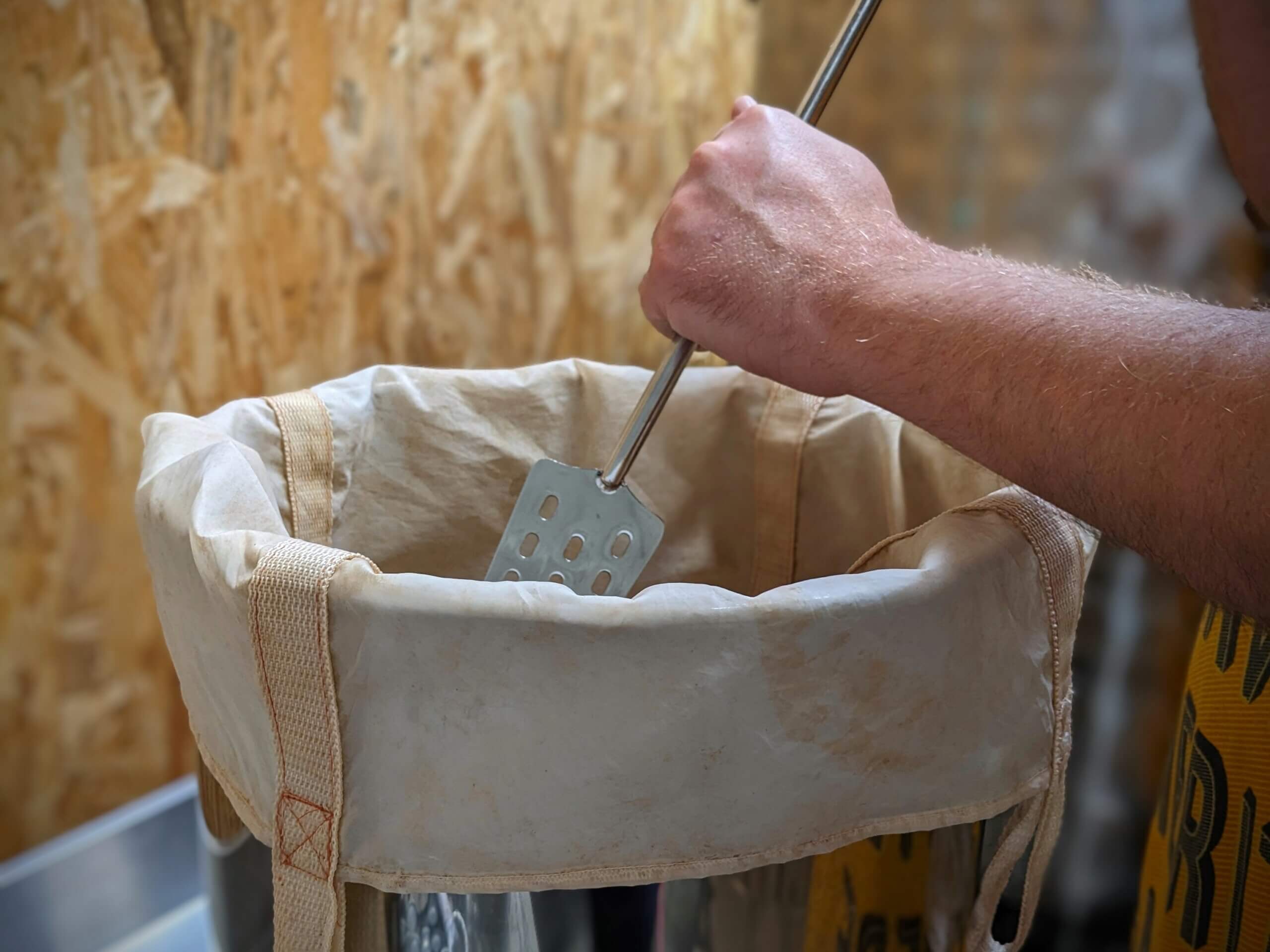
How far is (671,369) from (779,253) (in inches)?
3.1

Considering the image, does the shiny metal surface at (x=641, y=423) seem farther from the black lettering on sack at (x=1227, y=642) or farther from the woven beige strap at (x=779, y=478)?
the black lettering on sack at (x=1227, y=642)

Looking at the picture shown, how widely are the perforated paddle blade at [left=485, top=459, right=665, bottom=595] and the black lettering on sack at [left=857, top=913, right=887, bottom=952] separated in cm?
18

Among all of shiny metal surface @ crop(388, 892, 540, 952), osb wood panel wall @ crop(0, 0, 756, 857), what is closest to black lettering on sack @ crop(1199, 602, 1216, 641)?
shiny metal surface @ crop(388, 892, 540, 952)

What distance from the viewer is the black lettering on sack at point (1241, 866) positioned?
417 mm

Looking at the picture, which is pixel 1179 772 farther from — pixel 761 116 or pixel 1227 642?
pixel 761 116

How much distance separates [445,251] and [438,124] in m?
0.12

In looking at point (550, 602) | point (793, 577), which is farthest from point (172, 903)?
point (550, 602)

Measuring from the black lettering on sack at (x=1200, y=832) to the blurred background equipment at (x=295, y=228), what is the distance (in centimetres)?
28

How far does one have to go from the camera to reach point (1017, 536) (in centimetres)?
36

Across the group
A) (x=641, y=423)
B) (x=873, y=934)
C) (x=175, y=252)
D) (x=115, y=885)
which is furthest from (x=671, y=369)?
(x=115, y=885)

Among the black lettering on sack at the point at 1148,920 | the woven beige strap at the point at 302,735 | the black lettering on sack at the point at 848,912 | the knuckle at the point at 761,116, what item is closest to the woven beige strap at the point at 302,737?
the woven beige strap at the point at 302,735

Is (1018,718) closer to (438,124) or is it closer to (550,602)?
(550,602)

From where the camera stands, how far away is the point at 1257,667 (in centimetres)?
42

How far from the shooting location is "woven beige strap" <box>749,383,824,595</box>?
0.55 metres
